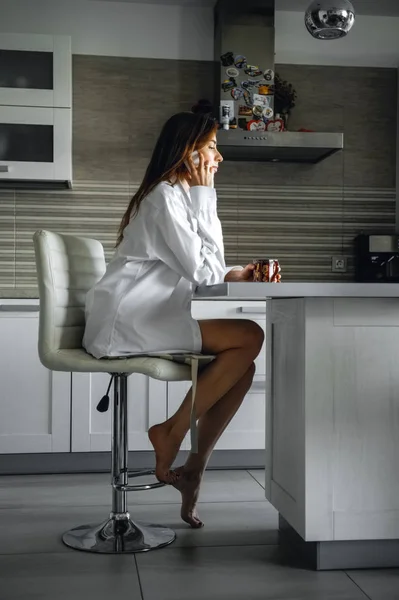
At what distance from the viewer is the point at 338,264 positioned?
4270mm

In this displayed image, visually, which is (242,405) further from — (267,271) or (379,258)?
(267,271)

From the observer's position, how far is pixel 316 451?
6.40 feet

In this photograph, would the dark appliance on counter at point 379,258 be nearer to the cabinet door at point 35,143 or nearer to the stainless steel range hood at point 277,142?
the stainless steel range hood at point 277,142

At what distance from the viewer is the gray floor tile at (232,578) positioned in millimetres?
1861

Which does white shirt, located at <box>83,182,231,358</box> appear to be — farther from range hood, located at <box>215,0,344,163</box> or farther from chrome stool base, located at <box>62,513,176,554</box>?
range hood, located at <box>215,0,344,163</box>

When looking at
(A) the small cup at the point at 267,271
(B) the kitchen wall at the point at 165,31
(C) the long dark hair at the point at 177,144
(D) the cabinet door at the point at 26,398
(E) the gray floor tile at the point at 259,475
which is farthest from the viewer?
(B) the kitchen wall at the point at 165,31

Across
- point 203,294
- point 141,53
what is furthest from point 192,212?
point 141,53

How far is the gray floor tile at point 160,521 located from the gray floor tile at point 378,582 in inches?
15.3

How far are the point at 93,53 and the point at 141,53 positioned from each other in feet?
0.87

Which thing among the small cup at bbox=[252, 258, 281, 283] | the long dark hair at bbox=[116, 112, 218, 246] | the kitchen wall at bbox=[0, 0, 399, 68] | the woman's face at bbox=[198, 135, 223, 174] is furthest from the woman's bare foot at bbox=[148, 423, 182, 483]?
the kitchen wall at bbox=[0, 0, 399, 68]

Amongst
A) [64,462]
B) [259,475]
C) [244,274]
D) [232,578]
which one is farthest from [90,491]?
[244,274]

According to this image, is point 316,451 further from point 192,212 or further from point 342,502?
point 192,212

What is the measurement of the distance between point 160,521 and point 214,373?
2.19ft

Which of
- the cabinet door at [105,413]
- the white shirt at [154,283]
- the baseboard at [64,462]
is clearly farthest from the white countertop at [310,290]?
the baseboard at [64,462]
